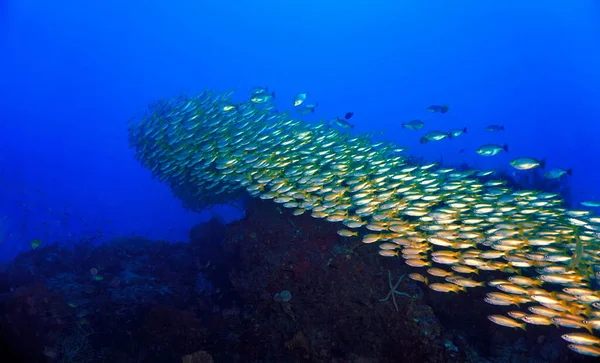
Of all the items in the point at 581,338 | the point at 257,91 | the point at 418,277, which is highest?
the point at 257,91

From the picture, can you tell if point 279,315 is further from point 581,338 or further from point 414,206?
point 581,338

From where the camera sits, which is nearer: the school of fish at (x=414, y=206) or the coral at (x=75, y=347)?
the school of fish at (x=414, y=206)

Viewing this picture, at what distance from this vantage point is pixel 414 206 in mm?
7645

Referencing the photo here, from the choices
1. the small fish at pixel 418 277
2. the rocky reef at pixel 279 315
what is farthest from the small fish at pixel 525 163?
the small fish at pixel 418 277

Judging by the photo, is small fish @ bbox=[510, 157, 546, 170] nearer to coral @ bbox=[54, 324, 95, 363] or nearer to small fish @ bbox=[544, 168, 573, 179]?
small fish @ bbox=[544, 168, 573, 179]

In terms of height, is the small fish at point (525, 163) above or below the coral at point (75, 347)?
above

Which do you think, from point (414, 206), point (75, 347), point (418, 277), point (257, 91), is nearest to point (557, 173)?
point (414, 206)

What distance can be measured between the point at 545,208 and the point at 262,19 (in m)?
131

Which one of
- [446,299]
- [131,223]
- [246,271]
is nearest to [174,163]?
[246,271]

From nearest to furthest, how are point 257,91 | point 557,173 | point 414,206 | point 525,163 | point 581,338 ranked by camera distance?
point 581,338, point 414,206, point 525,163, point 557,173, point 257,91

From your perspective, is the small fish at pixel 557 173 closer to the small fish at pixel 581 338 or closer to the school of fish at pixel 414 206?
the school of fish at pixel 414 206

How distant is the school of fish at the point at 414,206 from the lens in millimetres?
5688

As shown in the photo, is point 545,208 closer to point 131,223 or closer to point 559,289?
point 559,289

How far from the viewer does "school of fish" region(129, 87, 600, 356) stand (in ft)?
18.7
